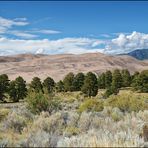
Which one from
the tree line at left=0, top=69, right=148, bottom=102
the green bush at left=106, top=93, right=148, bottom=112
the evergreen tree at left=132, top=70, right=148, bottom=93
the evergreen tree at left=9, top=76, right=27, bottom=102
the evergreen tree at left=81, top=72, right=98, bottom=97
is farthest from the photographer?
the evergreen tree at left=132, top=70, right=148, bottom=93

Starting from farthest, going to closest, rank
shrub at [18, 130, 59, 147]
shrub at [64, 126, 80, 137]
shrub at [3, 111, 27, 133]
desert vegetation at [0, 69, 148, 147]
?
shrub at [3, 111, 27, 133], shrub at [64, 126, 80, 137], desert vegetation at [0, 69, 148, 147], shrub at [18, 130, 59, 147]

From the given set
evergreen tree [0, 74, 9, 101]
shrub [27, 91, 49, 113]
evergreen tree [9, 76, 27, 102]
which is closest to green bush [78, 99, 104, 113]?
shrub [27, 91, 49, 113]

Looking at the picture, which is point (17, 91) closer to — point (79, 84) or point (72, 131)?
point (79, 84)

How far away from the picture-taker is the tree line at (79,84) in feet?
217

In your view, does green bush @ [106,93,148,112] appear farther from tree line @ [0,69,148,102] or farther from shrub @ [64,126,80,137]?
tree line @ [0,69,148,102]

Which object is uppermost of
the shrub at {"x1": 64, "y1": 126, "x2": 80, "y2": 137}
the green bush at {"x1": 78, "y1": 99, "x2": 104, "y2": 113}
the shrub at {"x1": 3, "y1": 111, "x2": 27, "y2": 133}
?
the green bush at {"x1": 78, "y1": 99, "x2": 104, "y2": 113}

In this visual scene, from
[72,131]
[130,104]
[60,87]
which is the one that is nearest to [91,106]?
[130,104]

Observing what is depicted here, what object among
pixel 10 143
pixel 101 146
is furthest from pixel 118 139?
pixel 10 143

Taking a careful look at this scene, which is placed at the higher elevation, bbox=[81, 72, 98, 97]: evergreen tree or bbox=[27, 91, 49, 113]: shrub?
bbox=[81, 72, 98, 97]: evergreen tree

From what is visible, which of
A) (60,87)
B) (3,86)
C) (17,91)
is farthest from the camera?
(60,87)

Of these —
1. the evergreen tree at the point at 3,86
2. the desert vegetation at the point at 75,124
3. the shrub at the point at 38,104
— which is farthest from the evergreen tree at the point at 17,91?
the shrub at the point at 38,104

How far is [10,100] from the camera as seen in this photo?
6700 cm

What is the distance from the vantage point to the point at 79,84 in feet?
273

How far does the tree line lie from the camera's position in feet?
217
